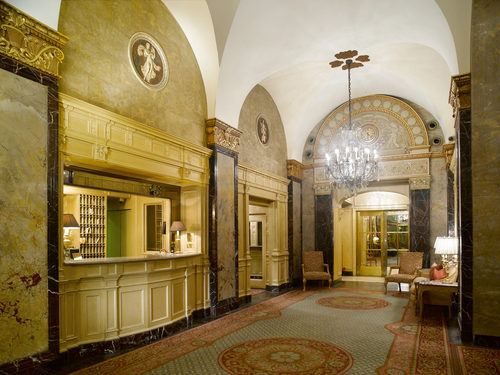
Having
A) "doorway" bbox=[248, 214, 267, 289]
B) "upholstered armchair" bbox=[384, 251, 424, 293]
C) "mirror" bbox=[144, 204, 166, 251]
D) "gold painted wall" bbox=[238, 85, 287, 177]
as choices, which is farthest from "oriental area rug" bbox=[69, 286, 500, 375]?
"gold painted wall" bbox=[238, 85, 287, 177]

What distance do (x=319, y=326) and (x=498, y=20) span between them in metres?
5.17

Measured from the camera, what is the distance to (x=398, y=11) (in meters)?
6.71

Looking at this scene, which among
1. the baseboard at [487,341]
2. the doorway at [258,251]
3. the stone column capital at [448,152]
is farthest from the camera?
the doorway at [258,251]

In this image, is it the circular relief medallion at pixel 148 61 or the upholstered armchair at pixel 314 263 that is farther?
the upholstered armchair at pixel 314 263

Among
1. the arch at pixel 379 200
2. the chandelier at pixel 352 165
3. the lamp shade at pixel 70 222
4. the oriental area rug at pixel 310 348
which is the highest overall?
the chandelier at pixel 352 165

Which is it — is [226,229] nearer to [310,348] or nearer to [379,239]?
[310,348]

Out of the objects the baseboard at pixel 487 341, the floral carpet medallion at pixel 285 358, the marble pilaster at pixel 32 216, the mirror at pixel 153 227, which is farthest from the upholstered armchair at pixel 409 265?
the marble pilaster at pixel 32 216

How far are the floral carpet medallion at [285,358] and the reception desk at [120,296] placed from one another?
4.60ft

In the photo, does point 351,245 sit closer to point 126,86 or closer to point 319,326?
point 319,326

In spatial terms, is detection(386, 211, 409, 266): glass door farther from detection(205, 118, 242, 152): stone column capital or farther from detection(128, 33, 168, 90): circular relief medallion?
detection(128, 33, 168, 90): circular relief medallion

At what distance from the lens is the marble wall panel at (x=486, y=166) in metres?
5.31

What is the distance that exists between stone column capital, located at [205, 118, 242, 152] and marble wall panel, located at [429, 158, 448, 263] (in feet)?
19.1

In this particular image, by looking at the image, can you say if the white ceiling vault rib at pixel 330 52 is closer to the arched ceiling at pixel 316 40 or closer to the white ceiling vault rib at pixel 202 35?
the arched ceiling at pixel 316 40

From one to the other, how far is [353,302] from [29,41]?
7471mm
